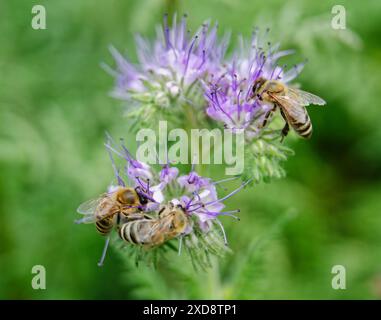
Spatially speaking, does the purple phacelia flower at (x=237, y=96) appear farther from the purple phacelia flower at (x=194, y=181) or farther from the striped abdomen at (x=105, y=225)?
the striped abdomen at (x=105, y=225)

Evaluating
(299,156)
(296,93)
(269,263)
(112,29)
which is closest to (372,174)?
(299,156)

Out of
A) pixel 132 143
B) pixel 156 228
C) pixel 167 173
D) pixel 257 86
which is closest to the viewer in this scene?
pixel 156 228

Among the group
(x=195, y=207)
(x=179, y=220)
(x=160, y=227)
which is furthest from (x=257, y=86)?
(x=160, y=227)

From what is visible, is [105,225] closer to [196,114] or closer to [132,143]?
[196,114]

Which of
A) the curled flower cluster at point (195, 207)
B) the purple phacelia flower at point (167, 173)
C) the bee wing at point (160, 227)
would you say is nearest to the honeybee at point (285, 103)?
the curled flower cluster at point (195, 207)

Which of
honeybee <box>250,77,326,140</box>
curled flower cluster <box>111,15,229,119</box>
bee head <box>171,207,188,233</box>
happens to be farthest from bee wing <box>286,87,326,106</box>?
bee head <box>171,207,188,233</box>

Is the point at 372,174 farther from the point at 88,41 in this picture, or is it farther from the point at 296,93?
the point at 88,41

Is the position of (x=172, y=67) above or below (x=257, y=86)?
above
